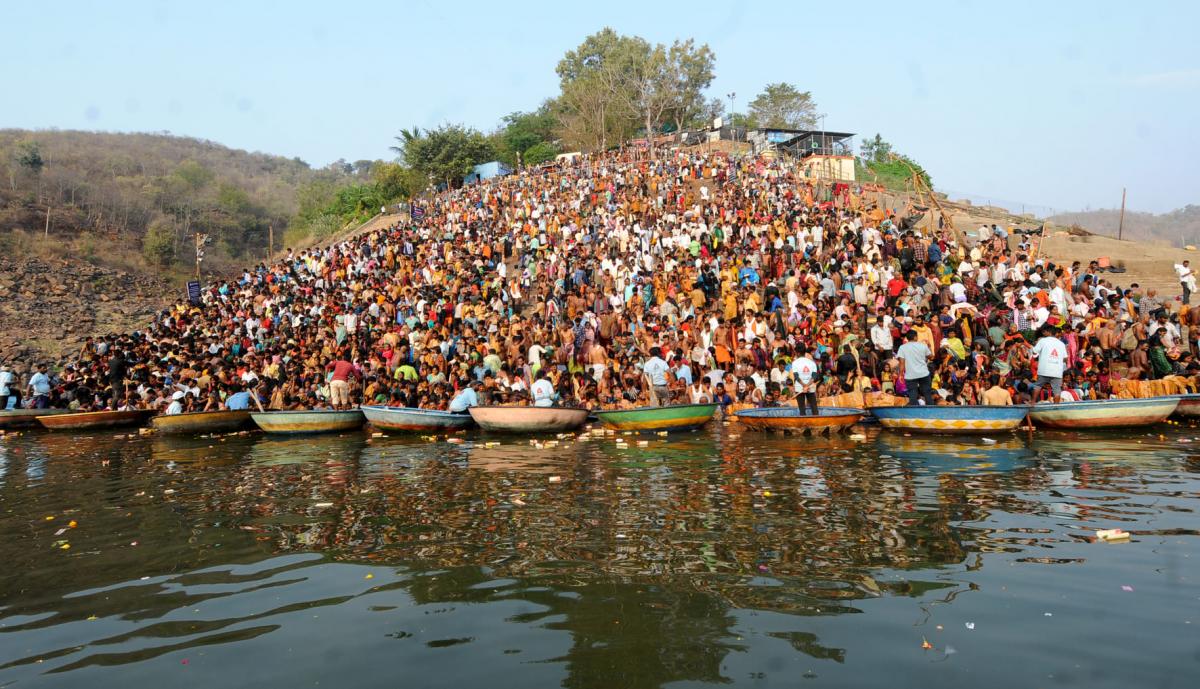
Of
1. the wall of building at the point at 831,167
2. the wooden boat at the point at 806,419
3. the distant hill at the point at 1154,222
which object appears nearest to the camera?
the wooden boat at the point at 806,419

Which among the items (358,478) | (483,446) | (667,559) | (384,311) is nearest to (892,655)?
(667,559)

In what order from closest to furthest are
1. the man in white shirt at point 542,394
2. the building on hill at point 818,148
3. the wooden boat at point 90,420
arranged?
the man in white shirt at point 542,394, the wooden boat at point 90,420, the building on hill at point 818,148

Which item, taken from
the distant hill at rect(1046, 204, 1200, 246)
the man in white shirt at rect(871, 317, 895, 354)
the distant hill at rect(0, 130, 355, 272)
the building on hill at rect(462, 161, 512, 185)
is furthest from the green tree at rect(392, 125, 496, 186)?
the distant hill at rect(1046, 204, 1200, 246)

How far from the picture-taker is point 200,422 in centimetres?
1972

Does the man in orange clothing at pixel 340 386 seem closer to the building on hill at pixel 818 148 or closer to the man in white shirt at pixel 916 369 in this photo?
the man in white shirt at pixel 916 369

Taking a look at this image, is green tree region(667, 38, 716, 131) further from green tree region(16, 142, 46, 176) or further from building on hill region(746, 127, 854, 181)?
green tree region(16, 142, 46, 176)

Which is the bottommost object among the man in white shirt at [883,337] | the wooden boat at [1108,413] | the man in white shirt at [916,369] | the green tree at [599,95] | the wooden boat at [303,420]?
the wooden boat at [303,420]

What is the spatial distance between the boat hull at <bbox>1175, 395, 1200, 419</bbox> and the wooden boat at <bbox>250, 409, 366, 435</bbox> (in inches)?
663

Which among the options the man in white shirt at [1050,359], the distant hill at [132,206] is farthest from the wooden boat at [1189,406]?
the distant hill at [132,206]

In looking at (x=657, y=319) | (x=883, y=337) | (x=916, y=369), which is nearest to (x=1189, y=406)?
(x=916, y=369)

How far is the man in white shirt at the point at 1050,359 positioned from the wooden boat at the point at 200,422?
17.6m

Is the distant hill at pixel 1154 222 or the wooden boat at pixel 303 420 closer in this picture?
the wooden boat at pixel 303 420

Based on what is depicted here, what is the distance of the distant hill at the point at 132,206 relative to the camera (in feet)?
164

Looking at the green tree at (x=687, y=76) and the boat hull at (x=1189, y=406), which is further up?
the green tree at (x=687, y=76)
